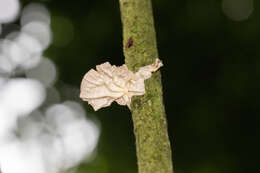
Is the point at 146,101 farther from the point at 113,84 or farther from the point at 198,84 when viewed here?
the point at 198,84

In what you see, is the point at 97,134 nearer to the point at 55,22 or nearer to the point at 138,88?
the point at 55,22

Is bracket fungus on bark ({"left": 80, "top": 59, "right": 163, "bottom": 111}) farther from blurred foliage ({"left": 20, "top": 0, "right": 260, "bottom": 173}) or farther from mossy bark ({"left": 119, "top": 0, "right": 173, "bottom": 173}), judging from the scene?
blurred foliage ({"left": 20, "top": 0, "right": 260, "bottom": 173})

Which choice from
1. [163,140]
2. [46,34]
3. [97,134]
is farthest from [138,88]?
[46,34]

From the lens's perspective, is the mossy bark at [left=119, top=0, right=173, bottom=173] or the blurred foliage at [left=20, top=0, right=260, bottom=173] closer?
the mossy bark at [left=119, top=0, right=173, bottom=173]

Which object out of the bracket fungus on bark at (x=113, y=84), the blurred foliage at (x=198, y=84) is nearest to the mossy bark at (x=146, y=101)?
the bracket fungus on bark at (x=113, y=84)

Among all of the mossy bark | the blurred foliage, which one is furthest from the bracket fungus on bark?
the blurred foliage

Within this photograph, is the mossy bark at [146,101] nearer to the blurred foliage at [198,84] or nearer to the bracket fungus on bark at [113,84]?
the bracket fungus on bark at [113,84]
